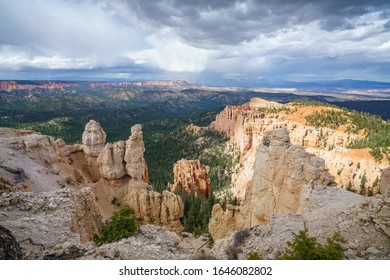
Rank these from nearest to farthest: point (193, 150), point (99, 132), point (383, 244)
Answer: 1. point (383, 244)
2. point (99, 132)
3. point (193, 150)

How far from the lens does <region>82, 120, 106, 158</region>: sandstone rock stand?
82.9 ft

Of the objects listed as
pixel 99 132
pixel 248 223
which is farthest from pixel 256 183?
pixel 99 132

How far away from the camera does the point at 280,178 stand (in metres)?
14.2

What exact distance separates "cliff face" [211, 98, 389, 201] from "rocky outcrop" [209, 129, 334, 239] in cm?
647

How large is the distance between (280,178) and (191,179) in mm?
27845

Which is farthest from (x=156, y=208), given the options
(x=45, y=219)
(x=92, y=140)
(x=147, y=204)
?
(x=45, y=219)

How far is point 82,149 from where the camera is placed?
26.9 meters

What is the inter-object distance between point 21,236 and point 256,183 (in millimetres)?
10758

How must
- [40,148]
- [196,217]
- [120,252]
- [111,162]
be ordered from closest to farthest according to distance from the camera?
[120,252] → [40,148] → [111,162] → [196,217]

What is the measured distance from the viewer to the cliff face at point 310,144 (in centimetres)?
3884

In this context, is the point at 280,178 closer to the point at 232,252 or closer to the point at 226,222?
the point at 226,222

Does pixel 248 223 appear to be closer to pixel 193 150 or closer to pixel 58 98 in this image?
pixel 193 150

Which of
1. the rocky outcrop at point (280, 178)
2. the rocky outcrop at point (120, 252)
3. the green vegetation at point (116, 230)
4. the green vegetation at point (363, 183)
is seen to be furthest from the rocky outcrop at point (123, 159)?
the green vegetation at point (363, 183)

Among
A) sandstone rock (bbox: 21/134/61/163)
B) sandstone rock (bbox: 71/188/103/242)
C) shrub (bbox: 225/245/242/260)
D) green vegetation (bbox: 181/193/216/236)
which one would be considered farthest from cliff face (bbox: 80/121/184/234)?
shrub (bbox: 225/245/242/260)
